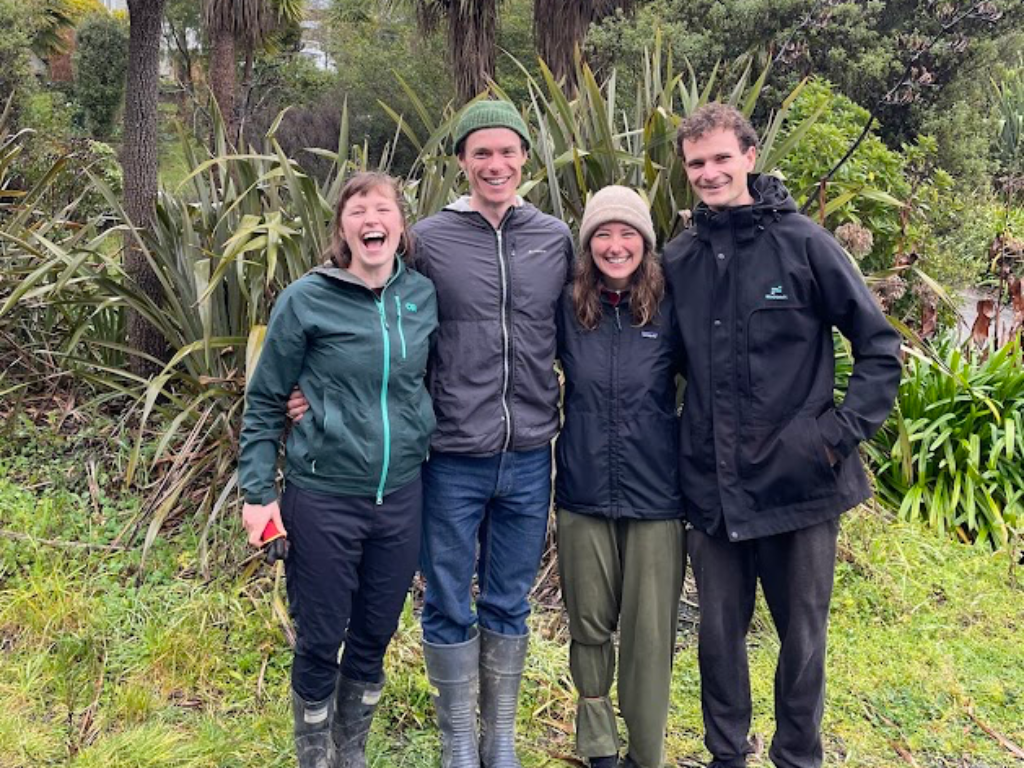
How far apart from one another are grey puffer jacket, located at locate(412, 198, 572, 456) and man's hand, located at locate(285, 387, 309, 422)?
0.36 metres

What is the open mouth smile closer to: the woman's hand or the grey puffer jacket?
the grey puffer jacket

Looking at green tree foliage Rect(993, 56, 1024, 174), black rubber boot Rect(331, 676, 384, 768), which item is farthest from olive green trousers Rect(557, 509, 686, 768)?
green tree foliage Rect(993, 56, 1024, 174)

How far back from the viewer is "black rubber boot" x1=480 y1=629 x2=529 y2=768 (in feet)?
9.55

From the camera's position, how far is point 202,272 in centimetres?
392

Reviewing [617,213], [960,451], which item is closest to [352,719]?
[617,213]

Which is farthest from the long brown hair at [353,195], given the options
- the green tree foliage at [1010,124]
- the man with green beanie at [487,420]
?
the green tree foliage at [1010,124]

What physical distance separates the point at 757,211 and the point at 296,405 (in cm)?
139

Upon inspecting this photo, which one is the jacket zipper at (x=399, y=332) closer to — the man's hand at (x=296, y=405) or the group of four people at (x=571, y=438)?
the group of four people at (x=571, y=438)

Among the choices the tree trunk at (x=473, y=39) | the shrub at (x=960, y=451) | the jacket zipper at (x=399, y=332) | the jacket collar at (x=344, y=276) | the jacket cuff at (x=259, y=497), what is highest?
the tree trunk at (x=473, y=39)

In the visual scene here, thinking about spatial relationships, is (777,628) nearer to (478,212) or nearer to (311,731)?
(311,731)

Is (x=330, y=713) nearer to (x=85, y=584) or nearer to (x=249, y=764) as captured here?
(x=249, y=764)

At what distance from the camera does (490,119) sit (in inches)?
109

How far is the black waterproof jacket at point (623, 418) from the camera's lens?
2.75 metres

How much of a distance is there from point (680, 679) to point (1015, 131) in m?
13.8
